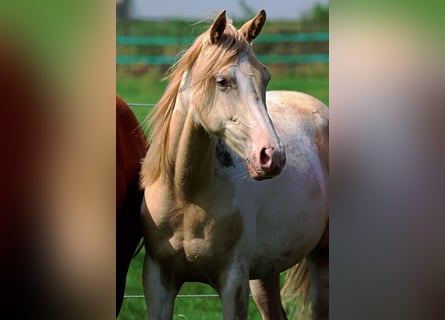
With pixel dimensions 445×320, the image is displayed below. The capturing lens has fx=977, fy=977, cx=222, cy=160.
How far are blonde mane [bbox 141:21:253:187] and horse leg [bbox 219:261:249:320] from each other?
41 centimetres

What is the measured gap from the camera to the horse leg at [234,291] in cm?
342

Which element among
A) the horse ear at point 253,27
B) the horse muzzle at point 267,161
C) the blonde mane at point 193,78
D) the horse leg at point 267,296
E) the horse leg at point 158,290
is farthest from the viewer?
the horse leg at point 267,296

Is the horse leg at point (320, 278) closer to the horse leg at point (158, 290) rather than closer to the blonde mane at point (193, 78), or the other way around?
the horse leg at point (158, 290)

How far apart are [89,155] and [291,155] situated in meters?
0.77

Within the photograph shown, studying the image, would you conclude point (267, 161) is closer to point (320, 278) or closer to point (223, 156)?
point (223, 156)

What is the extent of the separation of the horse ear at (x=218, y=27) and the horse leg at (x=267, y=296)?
39.6 inches

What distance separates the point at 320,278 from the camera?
3840mm

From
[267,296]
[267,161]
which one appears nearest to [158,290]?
[267,296]

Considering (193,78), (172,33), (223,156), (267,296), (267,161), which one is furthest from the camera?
(267,296)

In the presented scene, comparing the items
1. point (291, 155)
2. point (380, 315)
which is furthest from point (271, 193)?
point (380, 315)

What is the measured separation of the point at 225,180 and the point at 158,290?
46cm

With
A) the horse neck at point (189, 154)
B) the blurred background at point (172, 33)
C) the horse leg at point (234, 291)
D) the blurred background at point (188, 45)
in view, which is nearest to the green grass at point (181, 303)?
the blurred background at point (188, 45)

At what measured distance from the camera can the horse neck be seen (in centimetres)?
335

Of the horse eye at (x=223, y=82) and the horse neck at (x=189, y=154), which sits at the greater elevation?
the horse eye at (x=223, y=82)
